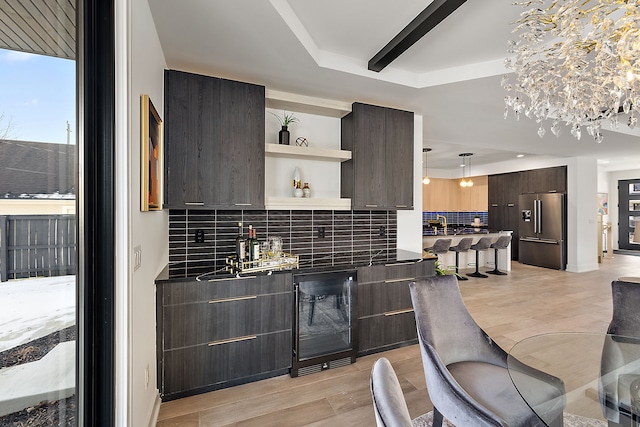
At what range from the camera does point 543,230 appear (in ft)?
22.1

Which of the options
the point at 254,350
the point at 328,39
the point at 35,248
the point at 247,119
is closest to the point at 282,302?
the point at 254,350

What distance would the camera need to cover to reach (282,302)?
7.62ft

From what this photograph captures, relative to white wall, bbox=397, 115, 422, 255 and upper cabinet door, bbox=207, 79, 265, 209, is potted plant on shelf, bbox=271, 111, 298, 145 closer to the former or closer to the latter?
upper cabinet door, bbox=207, 79, 265, 209

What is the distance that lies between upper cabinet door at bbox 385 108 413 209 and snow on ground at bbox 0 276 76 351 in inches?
103

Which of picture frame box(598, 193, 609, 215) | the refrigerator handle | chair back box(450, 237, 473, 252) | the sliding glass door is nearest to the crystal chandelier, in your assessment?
the sliding glass door

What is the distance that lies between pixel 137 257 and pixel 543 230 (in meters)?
7.99

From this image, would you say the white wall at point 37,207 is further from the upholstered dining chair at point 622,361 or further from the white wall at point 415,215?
the white wall at point 415,215

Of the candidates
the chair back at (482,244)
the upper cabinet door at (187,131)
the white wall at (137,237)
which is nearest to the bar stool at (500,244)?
the chair back at (482,244)

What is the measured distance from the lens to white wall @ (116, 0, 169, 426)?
128cm

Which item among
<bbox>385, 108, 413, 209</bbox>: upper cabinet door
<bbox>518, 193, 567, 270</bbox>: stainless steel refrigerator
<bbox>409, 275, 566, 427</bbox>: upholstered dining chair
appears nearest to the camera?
<bbox>409, 275, 566, 427</bbox>: upholstered dining chair

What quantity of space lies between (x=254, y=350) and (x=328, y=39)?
2406mm

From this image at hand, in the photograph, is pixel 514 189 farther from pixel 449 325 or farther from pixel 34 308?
pixel 34 308

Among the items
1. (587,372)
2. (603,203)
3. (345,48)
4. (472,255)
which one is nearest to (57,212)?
(345,48)

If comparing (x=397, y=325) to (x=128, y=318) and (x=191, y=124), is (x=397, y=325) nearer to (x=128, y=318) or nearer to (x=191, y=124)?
(x=128, y=318)
